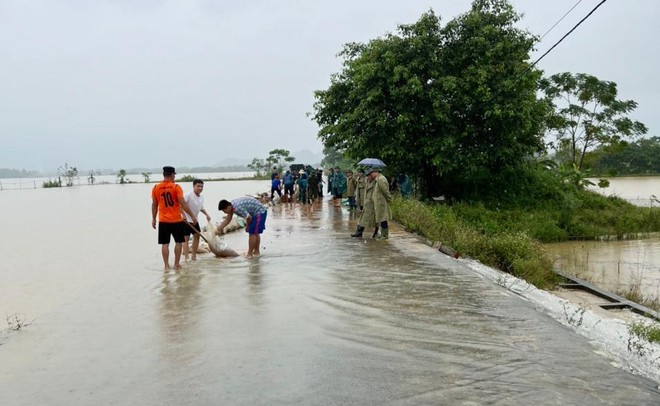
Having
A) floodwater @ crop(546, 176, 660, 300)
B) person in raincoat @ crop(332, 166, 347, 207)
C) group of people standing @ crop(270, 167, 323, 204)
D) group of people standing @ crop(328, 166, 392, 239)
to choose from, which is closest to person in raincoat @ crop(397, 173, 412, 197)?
person in raincoat @ crop(332, 166, 347, 207)

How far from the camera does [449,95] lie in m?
19.9

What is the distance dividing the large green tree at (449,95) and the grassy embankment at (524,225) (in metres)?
2.28

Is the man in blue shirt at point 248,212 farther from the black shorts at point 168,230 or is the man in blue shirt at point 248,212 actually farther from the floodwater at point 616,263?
the floodwater at point 616,263

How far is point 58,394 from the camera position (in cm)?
401

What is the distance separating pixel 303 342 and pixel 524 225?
17193mm

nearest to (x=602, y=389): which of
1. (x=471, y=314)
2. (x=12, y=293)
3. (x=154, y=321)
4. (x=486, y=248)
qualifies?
(x=471, y=314)

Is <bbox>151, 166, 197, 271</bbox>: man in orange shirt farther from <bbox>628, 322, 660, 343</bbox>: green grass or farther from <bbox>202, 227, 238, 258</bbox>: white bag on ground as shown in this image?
<bbox>628, 322, 660, 343</bbox>: green grass

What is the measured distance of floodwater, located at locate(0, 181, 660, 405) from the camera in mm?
3844

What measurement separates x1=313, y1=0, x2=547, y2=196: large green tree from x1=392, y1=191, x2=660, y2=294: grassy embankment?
7.48ft

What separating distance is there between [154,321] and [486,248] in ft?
23.5

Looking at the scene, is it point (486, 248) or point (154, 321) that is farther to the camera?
point (486, 248)

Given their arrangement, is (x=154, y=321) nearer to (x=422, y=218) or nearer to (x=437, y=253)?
(x=437, y=253)

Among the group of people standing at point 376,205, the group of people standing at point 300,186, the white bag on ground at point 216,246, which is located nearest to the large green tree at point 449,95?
the group of people standing at point 300,186

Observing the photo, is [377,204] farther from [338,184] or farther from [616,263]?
[338,184]
